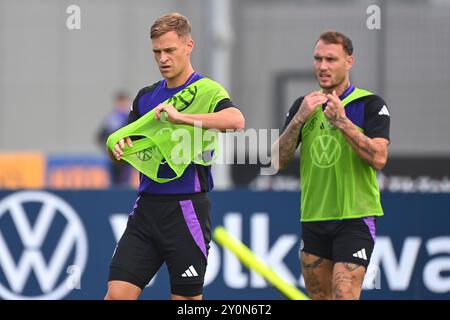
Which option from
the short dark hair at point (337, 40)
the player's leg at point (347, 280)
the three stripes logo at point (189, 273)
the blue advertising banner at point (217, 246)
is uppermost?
the short dark hair at point (337, 40)

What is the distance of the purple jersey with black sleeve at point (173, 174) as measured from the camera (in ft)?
23.1

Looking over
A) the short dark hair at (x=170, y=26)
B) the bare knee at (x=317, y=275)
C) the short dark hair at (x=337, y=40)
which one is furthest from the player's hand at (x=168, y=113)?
the bare knee at (x=317, y=275)

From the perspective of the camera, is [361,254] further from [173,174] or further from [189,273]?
[173,174]

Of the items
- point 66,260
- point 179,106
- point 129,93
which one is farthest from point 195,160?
point 129,93

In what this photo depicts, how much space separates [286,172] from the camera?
16.8 m

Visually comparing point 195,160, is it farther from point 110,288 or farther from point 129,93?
point 129,93

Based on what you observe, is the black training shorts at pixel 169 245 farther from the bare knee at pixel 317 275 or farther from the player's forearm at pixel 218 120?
the bare knee at pixel 317 275

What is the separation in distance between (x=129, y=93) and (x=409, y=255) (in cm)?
1137

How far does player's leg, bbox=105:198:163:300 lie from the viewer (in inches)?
273

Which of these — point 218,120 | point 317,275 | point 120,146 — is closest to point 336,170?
point 317,275

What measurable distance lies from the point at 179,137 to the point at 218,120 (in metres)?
0.37

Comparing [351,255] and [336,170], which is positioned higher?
[336,170]

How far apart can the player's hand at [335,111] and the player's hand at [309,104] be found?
11 centimetres

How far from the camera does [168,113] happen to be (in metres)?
6.80
